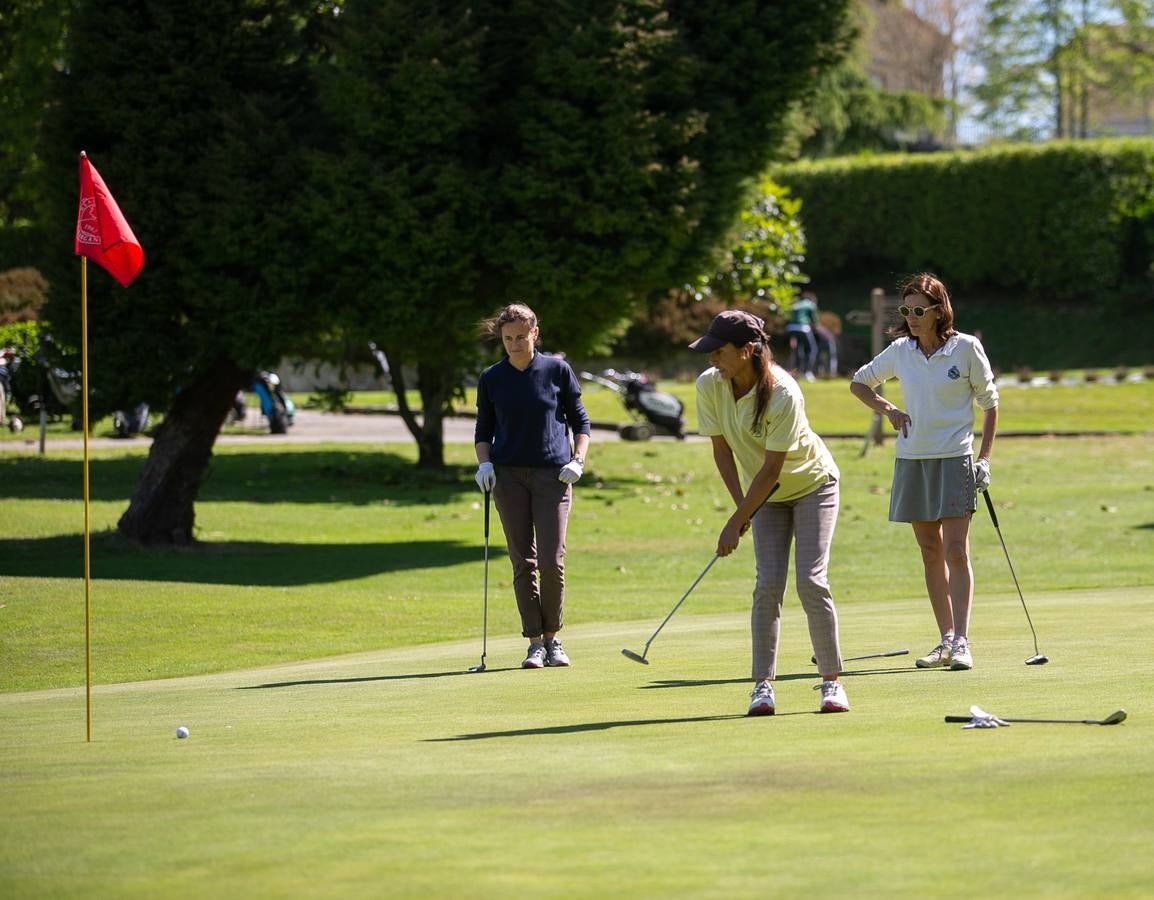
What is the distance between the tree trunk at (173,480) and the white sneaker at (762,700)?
44.8 feet

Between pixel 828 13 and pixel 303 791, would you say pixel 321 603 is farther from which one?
pixel 828 13

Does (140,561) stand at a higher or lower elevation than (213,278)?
lower

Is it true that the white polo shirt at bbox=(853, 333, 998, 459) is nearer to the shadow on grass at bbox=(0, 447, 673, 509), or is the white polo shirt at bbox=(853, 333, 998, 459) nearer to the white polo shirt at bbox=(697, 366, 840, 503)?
the white polo shirt at bbox=(697, 366, 840, 503)

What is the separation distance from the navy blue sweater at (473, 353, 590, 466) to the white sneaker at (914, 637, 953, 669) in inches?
102

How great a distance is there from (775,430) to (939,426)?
2.26m

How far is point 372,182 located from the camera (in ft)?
70.6

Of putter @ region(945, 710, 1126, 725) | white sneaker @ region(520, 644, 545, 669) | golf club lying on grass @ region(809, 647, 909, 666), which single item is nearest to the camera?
putter @ region(945, 710, 1126, 725)

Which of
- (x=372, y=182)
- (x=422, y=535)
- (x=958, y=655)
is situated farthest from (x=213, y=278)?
(x=958, y=655)

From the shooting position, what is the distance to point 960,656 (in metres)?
9.48

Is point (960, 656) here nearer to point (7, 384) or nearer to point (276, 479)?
point (276, 479)

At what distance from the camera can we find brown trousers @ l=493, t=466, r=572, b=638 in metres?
10.9

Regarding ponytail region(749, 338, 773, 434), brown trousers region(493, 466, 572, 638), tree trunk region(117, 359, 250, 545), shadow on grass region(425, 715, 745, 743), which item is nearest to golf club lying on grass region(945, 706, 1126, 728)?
shadow on grass region(425, 715, 745, 743)

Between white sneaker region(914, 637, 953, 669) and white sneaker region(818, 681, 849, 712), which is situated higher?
white sneaker region(818, 681, 849, 712)

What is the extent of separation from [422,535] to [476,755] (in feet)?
51.1
